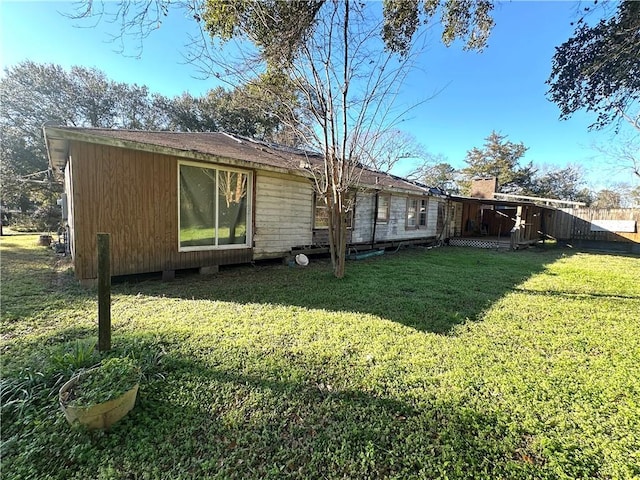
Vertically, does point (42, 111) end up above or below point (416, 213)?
above

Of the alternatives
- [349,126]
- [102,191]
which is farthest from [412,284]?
[102,191]

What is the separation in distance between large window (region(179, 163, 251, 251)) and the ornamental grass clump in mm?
4053

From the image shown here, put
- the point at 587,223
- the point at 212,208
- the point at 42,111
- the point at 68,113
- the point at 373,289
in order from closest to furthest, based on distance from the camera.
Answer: the point at 373,289 → the point at 212,208 → the point at 587,223 → the point at 42,111 → the point at 68,113

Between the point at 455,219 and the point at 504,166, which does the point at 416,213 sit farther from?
the point at 504,166

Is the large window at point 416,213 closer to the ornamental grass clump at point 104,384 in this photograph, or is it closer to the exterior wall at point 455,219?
the exterior wall at point 455,219

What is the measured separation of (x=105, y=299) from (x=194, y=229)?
3.69 metres

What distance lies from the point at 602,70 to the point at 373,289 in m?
5.74

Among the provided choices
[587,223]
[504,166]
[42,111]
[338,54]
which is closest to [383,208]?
[338,54]

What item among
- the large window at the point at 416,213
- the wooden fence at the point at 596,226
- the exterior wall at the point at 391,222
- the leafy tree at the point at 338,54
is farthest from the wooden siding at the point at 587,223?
the leafy tree at the point at 338,54

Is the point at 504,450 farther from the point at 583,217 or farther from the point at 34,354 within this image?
the point at 583,217

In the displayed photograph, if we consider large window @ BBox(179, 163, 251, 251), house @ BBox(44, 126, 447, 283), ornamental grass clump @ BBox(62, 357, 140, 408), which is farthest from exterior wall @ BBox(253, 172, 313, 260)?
ornamental grass clump @ BBox(62, 357, 140, 408)

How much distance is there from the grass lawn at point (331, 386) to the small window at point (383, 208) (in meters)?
6.31

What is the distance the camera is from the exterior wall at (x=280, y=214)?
712 centimetres

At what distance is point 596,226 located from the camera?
1476 cm
